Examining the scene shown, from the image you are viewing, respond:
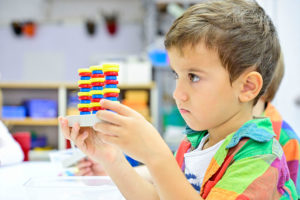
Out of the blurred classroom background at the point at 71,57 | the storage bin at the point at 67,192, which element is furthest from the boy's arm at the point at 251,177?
the blurred classroom background at the point at 71,57

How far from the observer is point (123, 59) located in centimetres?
364

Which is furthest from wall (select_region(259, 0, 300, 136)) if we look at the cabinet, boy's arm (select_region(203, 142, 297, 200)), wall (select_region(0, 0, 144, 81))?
wall (select_region(0, 0, 144, 81))

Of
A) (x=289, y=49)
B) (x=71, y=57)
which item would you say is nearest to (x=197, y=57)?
(x=289, y=49)

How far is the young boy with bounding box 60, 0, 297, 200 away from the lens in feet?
1.64

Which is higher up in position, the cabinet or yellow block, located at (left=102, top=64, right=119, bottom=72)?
yellow block, located at (left=102, top=64, right=119, bottom=72)

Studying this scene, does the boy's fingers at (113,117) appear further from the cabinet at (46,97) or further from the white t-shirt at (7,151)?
the cabinet at (46,97)

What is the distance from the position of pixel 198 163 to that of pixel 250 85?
18 cm

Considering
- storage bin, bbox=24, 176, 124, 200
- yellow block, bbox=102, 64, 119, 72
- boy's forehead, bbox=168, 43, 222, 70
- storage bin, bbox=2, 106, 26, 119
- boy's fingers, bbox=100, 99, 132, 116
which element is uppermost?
boy's forehead, bbox=168, 43, 222, 70

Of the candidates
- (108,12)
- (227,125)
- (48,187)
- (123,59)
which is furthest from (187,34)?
(108,12)

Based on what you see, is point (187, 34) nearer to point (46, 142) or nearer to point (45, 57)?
point (46, 142)

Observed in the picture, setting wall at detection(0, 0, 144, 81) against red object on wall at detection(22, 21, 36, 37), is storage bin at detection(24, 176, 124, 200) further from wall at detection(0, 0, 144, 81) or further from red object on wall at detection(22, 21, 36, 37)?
red object on wall at detection(22, 21, 36, 37)

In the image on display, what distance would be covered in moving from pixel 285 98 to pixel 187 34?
3.77ft

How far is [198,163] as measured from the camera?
0.67 metres

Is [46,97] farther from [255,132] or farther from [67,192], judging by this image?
[255,132]
